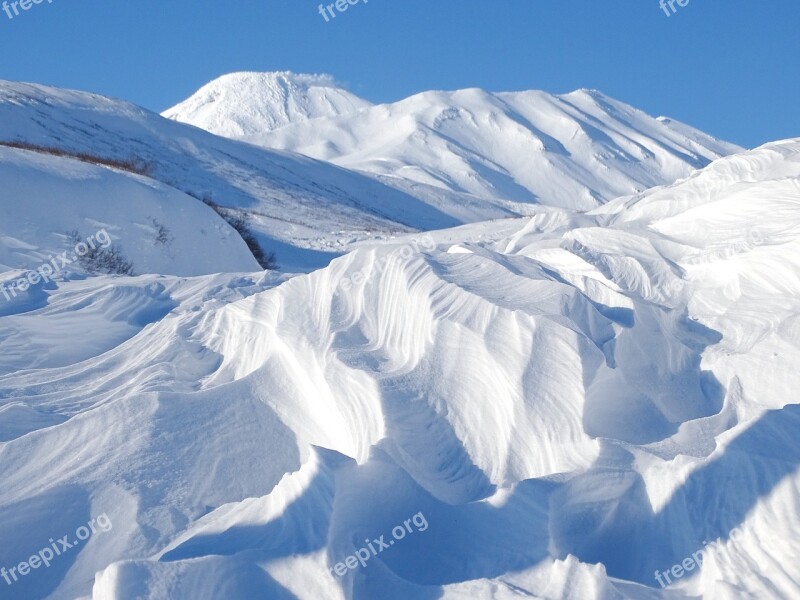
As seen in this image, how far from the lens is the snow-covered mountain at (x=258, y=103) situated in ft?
377

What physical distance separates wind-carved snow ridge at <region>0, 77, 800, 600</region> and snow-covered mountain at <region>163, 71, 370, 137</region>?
355 ft

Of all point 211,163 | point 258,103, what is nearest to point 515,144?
point 211,163

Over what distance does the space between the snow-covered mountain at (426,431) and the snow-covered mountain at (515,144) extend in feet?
147

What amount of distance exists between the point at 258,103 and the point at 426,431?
409 ft

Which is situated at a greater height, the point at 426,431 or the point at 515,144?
the point at 515,144

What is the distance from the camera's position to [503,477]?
3.66 metres

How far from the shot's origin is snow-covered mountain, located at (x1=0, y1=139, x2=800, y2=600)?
3008 millimetres

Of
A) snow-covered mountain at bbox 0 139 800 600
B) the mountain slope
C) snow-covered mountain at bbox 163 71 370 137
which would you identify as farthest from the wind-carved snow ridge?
snow-covered mountain at bbox 163 71 370 137

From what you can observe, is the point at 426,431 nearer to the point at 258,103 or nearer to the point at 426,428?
the point at 426,428

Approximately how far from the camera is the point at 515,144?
70.1 metres

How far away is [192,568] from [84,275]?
198 inches

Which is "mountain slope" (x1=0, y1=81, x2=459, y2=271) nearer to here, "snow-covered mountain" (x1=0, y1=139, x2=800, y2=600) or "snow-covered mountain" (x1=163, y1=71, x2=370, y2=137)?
"snow-covered mountain" (x1=0, y1=139, x2=800, y2=600)

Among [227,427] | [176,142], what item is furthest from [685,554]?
[176,142]

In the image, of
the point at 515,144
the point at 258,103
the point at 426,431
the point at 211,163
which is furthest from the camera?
the point at 258,103
